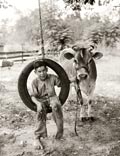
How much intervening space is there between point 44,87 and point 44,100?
21 cm

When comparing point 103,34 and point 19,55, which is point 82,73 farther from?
point 103,34

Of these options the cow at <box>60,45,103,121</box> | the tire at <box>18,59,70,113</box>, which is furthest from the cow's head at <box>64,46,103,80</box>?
the tire at <box>18,59,70,113</box>

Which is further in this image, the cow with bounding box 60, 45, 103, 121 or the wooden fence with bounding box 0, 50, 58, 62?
the wooden fence with bounding box 0, 50, 58, 62

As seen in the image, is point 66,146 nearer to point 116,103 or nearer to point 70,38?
point 116,103

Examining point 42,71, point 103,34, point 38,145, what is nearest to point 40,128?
point 38,145

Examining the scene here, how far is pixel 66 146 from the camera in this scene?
15.3ft

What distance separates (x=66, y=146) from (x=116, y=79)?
22.9 feet

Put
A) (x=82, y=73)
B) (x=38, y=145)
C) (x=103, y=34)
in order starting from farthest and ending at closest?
1. (x=103, y=34)
2. (x=82, y=73)
3. (x=38, y=145)

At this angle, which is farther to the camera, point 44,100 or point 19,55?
point 19,55

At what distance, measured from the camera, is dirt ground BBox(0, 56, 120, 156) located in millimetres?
4508

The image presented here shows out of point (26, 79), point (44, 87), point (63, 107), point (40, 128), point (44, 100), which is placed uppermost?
point (26, 79)

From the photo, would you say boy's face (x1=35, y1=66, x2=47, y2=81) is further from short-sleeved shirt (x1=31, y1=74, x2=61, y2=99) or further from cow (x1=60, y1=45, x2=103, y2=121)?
cow (x1=60, y1=45, x2=103, y2=121)

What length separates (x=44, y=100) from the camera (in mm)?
4676

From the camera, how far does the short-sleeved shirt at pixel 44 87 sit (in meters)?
4.69
